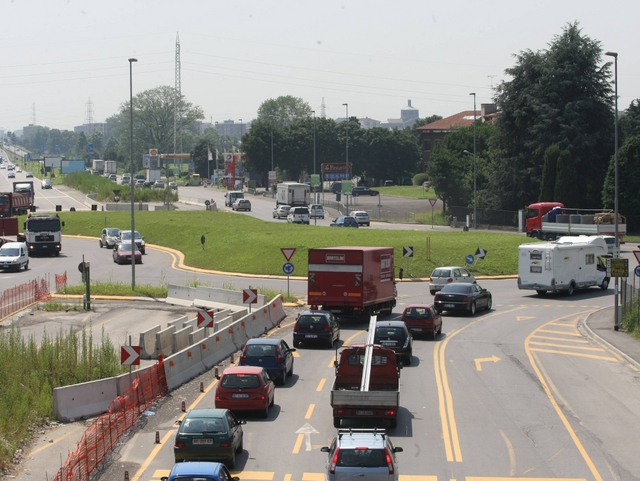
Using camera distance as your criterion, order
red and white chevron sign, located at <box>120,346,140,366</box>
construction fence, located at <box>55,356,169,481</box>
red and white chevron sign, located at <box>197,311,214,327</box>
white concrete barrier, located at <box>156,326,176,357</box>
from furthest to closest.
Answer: red and white chevron sign, located at <box>197,311,214,327</box>
white concrete barrier, located at <box>156,326,176,357</box>
red and white chevron sign, located at <box>120,346,140,366</box>
construction fence, located at <box>55,356,169,481</box>

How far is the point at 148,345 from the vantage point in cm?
2856

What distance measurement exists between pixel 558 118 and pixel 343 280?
5937 cm

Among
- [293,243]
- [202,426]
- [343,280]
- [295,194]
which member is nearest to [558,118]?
[295,194]

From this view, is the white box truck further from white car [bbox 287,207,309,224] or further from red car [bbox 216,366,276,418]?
red car [bbox 216,366,276,418]

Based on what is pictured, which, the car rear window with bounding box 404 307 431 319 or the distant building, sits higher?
the distant building

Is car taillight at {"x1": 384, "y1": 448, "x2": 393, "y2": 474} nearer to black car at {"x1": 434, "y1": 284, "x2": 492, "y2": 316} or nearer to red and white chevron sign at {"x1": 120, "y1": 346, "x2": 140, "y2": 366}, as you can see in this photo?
red and white chevron sign at {"x1": 120, "y1": 346, "x2": 140, "y2": 366}

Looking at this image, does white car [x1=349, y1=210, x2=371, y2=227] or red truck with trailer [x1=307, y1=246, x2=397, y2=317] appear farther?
white car [x1=349, y1=210, x2=371, y2=227]

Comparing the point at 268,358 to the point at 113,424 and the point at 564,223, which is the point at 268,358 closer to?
the point at 113,424

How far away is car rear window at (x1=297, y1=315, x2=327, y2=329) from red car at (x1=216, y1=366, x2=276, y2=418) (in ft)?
31.7

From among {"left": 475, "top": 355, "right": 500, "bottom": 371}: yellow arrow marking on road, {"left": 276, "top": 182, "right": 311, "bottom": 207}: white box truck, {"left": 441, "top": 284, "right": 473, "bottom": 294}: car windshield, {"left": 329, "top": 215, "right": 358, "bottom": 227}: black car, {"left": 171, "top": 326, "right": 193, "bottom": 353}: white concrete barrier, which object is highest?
{"left": 276, "top": 182, "right": 311, "bottom": 207}: white box truck

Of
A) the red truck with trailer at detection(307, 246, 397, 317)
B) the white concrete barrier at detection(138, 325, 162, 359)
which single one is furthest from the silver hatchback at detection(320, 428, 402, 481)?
the red truck with trailer at detection(307, 246, 397, 317)

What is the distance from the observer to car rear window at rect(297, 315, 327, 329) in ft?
98.2

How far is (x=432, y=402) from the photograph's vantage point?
22094 millimetres

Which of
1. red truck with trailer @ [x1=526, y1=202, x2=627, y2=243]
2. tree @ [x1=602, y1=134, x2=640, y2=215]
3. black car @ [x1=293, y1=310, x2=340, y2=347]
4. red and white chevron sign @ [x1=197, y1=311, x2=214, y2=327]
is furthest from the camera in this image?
tree @ [x1=602, y1=134, x2=640, y2=215]
